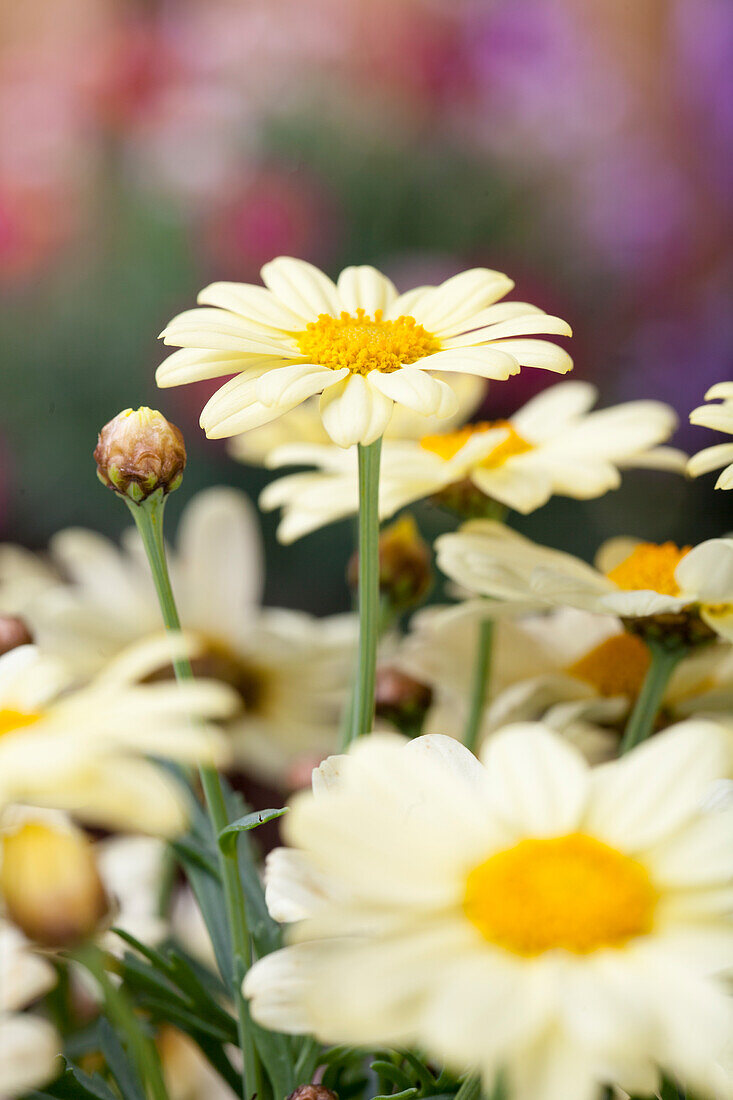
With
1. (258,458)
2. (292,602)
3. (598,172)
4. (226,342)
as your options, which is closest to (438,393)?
(226,342)

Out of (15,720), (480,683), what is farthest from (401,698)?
(15,720)

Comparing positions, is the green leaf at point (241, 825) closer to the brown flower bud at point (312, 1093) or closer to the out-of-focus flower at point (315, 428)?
the brown flower bud at point (312, 1093)

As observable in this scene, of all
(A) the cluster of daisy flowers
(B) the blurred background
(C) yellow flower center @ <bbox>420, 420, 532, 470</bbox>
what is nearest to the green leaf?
(A) the cluster of daisy flowers

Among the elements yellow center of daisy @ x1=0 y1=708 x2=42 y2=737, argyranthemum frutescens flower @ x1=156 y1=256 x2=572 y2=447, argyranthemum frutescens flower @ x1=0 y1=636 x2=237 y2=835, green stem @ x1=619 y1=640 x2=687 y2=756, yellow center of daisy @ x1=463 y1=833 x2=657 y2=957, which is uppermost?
argyranthemum frutescens flower @ x1=156 y1=256 x2=572 y2=447

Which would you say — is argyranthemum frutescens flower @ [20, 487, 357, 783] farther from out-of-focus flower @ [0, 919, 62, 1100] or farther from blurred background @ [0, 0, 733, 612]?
blurred background @ [0, 0, 733, 612]

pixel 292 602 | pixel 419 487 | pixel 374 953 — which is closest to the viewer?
pixel 374 953

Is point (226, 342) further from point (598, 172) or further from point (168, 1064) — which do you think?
A: point (598, 172)

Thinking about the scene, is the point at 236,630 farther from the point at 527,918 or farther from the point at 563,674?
the point at 527,918
